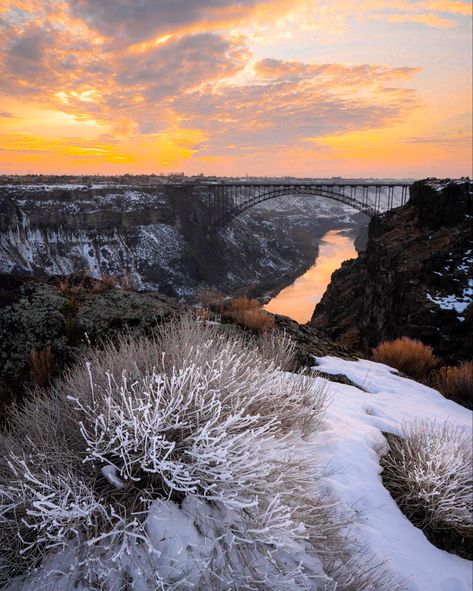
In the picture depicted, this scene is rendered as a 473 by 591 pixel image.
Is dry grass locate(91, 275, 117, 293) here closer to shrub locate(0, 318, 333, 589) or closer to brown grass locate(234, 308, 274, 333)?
brown grass locate(234, 308, 274, 333)

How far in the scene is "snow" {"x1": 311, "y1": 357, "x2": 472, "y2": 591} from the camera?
94.0 inches

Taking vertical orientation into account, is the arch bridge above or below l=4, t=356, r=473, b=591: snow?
above

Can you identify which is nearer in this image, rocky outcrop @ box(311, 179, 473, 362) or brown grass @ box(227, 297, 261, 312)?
brown grass @ box(227, 297, 261, 312)

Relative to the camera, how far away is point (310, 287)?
48688mm

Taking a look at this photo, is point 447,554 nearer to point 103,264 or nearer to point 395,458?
point 395,458

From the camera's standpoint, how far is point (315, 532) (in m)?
2.01

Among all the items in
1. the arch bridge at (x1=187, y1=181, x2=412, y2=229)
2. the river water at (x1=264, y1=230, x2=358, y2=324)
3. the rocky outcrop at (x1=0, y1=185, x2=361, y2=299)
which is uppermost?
the arch bridge at (x1=187, y1=181, x2=412, y2=229)

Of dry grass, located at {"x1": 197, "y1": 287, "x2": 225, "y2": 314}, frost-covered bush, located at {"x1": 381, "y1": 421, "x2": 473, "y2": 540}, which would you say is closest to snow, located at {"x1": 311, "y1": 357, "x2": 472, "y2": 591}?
frost-covered bush, located at {"x1": 381, "y1": 421, "x2": 473, "y2": 540}

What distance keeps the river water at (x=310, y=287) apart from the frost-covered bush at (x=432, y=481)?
97.5ft

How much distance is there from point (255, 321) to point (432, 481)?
3341 millimetres

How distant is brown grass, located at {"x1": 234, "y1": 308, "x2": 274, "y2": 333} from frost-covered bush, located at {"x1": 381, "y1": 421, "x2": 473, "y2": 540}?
2697mm

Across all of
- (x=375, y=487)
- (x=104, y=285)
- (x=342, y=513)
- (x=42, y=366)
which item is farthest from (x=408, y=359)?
(x=42, y=366)

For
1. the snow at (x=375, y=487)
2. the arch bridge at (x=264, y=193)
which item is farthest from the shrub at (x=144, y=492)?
the arch bridge at (x=264, y=193)

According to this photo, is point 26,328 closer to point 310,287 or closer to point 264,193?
point 310,287
